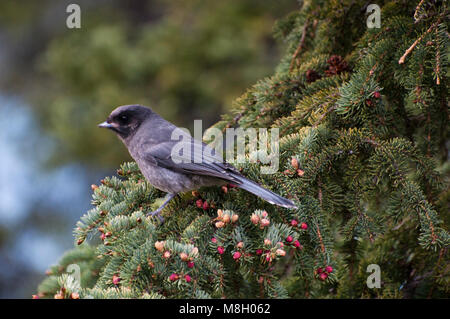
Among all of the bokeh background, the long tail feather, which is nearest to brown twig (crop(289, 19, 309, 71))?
the long tail feather

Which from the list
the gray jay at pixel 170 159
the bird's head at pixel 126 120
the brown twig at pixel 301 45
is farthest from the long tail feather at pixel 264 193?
the bird's head at pixel 126 120

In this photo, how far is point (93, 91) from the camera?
6195 mm

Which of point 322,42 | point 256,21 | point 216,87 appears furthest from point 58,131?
point 322,42

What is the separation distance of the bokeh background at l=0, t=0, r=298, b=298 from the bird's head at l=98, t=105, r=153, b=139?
1.60m

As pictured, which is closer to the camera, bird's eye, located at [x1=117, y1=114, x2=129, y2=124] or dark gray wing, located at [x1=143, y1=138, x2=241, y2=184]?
dark gray wing, located at [x1=143, y1=138, x2=241, y2=184]

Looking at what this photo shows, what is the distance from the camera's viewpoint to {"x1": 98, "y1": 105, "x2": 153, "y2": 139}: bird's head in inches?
148

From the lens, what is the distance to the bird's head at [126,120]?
12.4 feet

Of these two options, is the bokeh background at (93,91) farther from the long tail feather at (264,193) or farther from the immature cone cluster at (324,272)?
the immature cone cluster at (324,272)

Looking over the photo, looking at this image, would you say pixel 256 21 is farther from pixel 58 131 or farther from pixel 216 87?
pixel 58 131

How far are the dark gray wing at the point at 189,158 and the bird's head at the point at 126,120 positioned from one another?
1.49 feet

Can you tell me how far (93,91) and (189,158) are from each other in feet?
11.6

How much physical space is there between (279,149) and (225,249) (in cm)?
75

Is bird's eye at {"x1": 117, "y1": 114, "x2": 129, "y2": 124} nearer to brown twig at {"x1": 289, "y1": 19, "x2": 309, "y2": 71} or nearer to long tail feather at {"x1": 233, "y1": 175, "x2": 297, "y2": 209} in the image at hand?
brown twig at {"x1": 289, "y1": 19, "x2": 309, "y2": 71}

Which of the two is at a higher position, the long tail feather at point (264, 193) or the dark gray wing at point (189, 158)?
the dark gray wing at point (189, 158)
